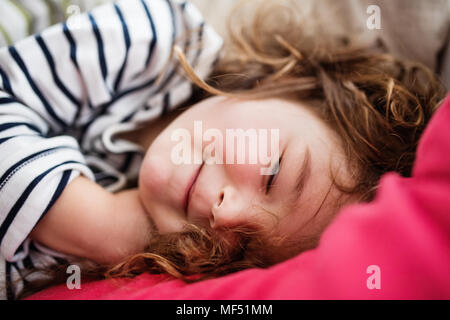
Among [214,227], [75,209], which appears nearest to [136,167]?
[75,209]

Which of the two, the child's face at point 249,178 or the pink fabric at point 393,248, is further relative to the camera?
the child's face at point 249,178

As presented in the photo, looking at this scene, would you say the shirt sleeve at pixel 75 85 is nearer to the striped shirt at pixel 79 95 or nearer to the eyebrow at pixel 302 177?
the striped shirt at pixel 79 95

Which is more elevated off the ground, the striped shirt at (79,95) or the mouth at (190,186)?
the striped shirt at (79,95)

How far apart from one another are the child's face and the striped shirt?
0.17 m

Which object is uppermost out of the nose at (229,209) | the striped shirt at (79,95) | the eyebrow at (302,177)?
the striped shirt at (79,95)

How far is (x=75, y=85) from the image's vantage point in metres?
0.78

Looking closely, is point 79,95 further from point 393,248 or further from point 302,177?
point 393,248

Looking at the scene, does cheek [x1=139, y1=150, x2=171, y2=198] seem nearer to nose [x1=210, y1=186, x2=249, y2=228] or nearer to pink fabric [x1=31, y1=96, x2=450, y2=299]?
nose [x1=210, y1=186, x2=249, y2=228]

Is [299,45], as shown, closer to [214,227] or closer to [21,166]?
[214,227]

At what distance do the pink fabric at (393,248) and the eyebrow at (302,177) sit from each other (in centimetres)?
15

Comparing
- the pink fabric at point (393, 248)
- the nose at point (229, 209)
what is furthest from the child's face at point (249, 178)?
the pink fabric at point (393, 248)

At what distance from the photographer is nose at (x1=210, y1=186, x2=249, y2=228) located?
1.98 ft

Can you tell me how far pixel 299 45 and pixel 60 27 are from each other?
54 cm

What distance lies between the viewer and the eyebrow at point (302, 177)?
619 mm
